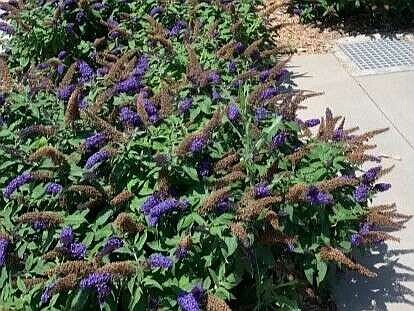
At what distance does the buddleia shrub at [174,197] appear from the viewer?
262 cm

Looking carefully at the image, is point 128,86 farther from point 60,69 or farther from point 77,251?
point 77,251

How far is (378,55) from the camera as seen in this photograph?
5.68 m

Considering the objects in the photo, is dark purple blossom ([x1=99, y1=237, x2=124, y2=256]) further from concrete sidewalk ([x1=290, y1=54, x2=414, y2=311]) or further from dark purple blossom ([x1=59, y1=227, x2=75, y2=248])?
concrete sidewalk ([x1=290, y1=54, x2=414, y2=311])

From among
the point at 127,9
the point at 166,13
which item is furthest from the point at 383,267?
the point at 127,9

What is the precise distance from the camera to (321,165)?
309cm

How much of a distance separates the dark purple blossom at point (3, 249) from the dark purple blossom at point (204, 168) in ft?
2.82

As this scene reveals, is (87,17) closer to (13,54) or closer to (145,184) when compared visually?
(13,54)

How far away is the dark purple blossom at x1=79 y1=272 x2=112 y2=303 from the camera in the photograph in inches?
96.5

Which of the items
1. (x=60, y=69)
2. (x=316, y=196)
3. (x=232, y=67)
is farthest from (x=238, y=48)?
(x=316, y=196)

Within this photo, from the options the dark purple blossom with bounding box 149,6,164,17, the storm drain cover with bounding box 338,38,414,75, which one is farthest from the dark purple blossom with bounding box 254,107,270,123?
the storm drain cover with bounding box 338,38,414,75

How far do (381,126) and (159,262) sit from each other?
260 cm

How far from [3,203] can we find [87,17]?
212 centimetres

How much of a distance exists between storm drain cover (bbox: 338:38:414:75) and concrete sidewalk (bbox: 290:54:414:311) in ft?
0.38

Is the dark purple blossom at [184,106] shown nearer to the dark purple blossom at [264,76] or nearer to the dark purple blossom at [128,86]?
the dark purple blossom at [128,86]
